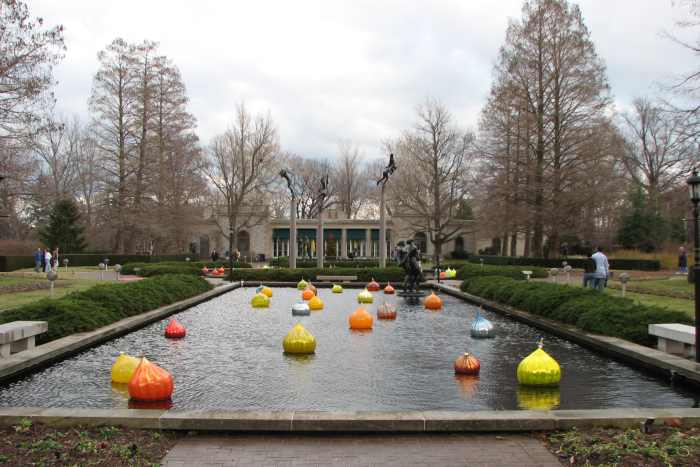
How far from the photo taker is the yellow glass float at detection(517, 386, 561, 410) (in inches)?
276

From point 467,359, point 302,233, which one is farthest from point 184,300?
point 302,233

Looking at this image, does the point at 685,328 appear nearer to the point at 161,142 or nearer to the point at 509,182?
the point at 509,182

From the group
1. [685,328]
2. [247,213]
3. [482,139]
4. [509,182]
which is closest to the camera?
[685,328]

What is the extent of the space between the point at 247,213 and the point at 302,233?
882 centimetres

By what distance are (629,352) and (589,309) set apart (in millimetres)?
2957

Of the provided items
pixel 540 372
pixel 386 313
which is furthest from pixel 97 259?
pixel 540 372

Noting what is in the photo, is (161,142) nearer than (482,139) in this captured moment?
No

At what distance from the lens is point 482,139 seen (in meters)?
41.1

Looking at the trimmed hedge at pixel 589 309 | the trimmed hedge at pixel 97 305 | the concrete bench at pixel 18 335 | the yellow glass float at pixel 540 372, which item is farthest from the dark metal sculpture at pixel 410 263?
the concrete bench at pixel 18 335

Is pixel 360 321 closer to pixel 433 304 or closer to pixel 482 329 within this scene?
pixel 482 329

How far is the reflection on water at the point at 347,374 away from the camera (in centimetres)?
720

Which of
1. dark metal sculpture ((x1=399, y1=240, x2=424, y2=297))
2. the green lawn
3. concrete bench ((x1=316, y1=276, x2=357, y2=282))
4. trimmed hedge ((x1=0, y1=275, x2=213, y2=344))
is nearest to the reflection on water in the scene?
trimmed hedge ((x1=0, y1=275, x2=213, y2=344))

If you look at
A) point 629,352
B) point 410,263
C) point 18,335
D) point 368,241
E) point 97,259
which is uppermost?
point 368,241

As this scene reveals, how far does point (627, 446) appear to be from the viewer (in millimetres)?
5133
